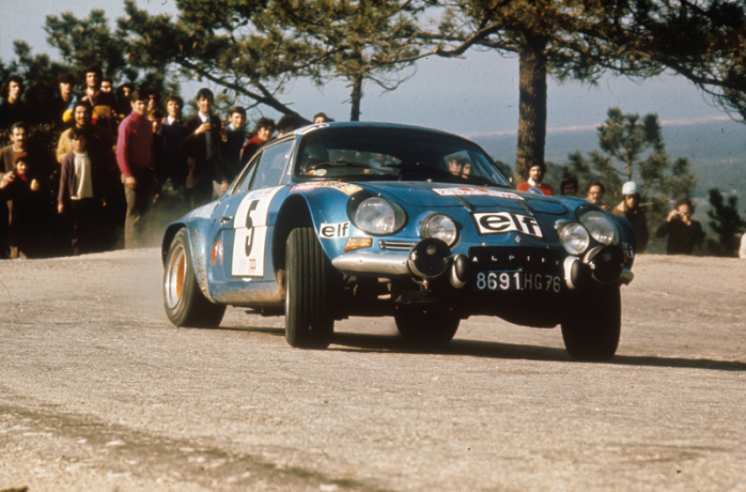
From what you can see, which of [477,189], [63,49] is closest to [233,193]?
[477,189]

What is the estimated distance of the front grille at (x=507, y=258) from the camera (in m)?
4.26

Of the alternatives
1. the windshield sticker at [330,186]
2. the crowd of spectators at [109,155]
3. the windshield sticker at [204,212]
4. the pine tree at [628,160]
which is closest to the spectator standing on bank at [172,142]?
the crowd of spectators at [109,155]

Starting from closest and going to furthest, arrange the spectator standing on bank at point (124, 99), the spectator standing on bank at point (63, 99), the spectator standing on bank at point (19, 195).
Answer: the spectator standing on bank at point (19, 195) → the spectator standing on bank at point (124, 99) → the spectator standing on bank at point (63, 99)

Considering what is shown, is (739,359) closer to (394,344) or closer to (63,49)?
(394,344)

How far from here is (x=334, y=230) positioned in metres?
4.48

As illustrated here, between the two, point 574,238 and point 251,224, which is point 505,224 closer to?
point 574,238

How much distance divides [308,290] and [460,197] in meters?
0.93

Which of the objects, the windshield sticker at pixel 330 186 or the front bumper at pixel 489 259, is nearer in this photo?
the front bumper at pixel 489 259

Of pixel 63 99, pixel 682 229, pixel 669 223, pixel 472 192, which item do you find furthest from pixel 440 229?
pixel 682 229

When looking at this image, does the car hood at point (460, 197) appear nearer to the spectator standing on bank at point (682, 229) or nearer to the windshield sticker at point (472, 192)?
the windshield sticker at point (472, 192)

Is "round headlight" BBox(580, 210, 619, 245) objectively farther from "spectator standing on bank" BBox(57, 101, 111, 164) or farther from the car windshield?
"spectator standing on bank" BBox(57, 101, 111, 164)

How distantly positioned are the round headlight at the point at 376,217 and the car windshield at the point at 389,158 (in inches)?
31.2

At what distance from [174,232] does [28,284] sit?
2.81 metres

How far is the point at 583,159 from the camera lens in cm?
3684
